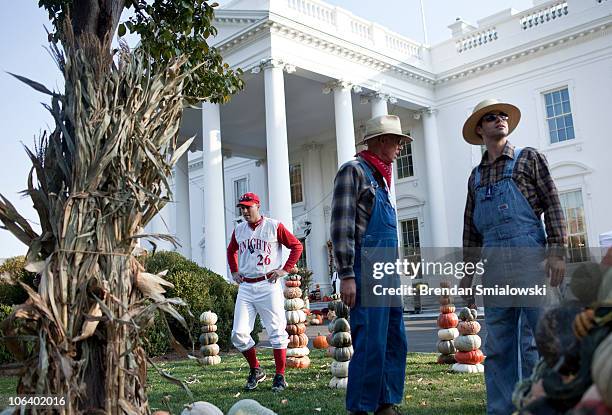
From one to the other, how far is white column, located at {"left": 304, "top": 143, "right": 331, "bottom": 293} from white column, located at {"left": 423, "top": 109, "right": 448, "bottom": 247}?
18.5 ft

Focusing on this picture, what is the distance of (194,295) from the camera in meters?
10.9

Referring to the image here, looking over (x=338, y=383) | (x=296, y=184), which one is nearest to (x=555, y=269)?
(x=338, y=383)

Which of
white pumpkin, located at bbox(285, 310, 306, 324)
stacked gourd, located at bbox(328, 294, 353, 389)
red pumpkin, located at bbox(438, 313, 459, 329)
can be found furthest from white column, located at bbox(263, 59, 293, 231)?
stacked gourd, located at bbox(328, 294, 353, 389)

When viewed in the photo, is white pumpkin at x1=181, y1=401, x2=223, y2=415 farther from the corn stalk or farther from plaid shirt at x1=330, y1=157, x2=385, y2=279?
plaid shirt at x1=330, y1=157, x2=385, y2=279

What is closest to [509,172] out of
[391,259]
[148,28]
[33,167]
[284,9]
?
[391,259]

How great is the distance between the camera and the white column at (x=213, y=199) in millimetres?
18328

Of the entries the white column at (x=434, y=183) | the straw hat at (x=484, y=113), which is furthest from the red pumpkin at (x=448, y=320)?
the white column at (x=434, y=183)

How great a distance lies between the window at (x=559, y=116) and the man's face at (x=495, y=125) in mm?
18192

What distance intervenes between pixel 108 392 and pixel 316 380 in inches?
160

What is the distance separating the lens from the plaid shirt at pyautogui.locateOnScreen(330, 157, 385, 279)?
11.5ft

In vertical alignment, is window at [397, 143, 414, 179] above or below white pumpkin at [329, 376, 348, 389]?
above

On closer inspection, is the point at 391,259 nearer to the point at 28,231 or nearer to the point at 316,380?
the point at 28,231

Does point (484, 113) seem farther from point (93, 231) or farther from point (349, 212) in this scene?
point (93, 231)

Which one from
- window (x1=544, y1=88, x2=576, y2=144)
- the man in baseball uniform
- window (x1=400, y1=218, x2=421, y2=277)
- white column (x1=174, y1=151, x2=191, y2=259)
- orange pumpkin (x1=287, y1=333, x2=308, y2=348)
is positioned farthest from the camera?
white column (x1=174, y1=151, x2=191, y2=259)
